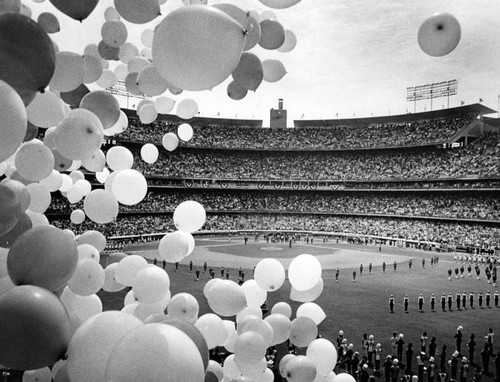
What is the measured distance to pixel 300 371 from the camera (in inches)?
225

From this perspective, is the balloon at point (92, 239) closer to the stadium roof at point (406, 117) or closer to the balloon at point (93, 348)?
the balloon at point (93, 348)

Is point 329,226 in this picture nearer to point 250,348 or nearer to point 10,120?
point 250,348

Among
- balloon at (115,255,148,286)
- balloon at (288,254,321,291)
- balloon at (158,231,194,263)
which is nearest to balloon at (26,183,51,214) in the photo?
balloon at (115,255,148,286)

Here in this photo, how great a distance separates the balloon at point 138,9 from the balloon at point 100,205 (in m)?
2.88

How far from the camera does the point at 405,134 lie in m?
61.9

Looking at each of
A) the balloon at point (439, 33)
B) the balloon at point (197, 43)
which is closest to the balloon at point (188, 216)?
the balloon at point (197, 43)

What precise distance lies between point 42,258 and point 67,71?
7.83 feet

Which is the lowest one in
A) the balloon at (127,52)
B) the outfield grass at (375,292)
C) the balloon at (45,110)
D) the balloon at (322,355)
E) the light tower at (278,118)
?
the outfield grass at (375,292)

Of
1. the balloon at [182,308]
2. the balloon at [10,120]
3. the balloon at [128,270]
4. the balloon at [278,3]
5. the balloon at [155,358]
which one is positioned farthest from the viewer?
the balloon at [128,270]

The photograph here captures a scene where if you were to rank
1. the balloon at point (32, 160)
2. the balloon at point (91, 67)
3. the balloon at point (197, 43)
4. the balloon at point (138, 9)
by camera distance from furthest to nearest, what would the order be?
the balloon at point (91, 67) → the balloon at point (32, 160) → the balloon at point (138, 9) → the balloon at point (197, 43)

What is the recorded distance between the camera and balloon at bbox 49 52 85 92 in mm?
5285

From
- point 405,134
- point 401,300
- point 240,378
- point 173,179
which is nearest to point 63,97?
point 240,378

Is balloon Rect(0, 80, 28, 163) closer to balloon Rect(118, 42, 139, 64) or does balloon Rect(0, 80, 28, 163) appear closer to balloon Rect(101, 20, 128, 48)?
balloon Rect(101, 20, 128, 48)

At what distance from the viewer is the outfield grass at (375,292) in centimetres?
1875
